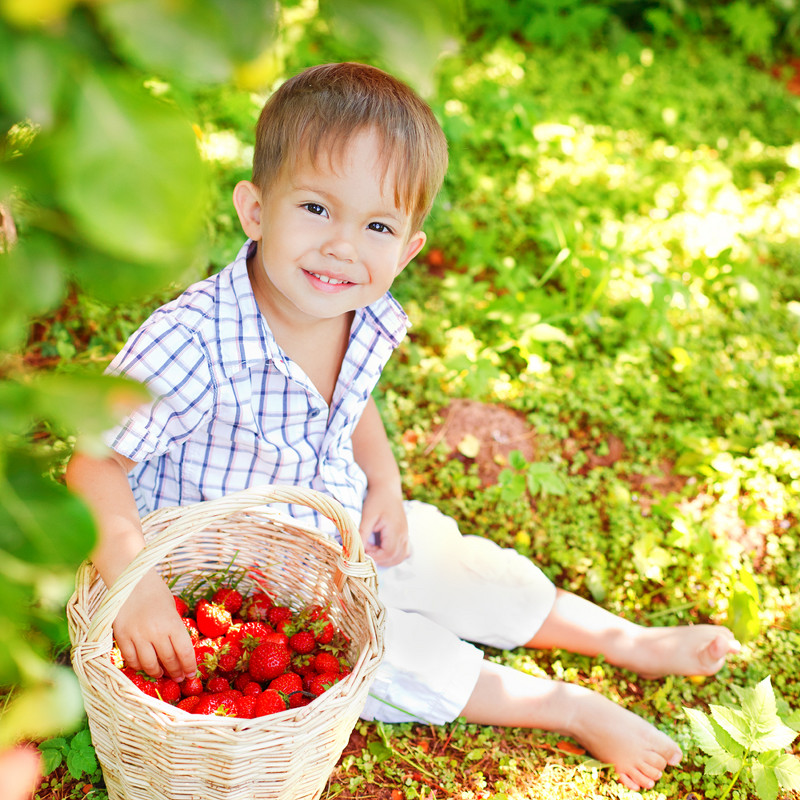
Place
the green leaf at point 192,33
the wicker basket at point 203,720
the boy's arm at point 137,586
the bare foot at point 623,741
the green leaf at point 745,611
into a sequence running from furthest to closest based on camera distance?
the green leaf at point 745,611 < the bare foot at point 623,741 < the boy's arm at point 137,586 < the wicker basket at point 203,720 < the green leaf at point 192,33

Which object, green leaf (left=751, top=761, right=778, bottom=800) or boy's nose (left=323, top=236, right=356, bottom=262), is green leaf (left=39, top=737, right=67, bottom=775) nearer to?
boy's nose (left=323, top=236, right=356, bottom=262)

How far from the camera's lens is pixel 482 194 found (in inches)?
117

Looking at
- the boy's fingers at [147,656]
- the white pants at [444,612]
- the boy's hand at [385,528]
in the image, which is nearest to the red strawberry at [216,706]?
the boy's fingers at [147,656]

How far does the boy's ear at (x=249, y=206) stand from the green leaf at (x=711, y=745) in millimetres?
1212

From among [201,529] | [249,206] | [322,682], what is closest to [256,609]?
[322,682]

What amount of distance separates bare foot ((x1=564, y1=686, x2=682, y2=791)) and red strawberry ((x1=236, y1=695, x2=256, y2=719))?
710mm

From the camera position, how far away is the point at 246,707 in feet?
4.14

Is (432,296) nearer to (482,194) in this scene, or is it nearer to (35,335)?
(482,194)

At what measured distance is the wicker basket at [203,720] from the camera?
3.44ft

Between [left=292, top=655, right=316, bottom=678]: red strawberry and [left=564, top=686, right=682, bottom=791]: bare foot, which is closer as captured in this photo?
[left=292, top=655, right=316, bottom=678]: red strawberry

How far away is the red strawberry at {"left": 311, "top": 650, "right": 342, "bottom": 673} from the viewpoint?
1.40 meters

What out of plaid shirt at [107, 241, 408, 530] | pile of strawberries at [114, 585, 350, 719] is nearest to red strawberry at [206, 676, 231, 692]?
pile of strawberries at [114, 585, 350, 719]

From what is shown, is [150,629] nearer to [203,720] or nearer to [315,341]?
[203,720]

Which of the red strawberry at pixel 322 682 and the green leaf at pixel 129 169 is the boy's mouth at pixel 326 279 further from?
the green leaf at pixel 129 169
